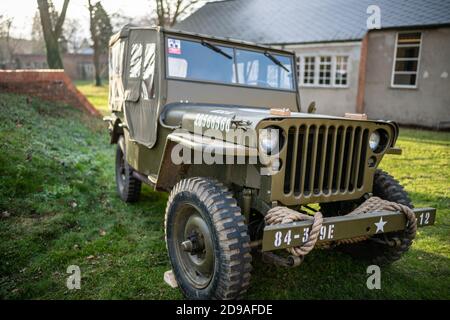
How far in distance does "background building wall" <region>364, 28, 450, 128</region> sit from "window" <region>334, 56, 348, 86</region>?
91 centimetres

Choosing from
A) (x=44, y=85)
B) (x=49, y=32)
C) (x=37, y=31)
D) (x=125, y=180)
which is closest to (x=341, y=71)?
(x=49, y=32)

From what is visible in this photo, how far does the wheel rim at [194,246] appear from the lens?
288 cm

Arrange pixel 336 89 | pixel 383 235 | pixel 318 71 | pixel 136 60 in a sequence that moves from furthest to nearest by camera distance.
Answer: pixel 318 71, pixel 336 89, pixel 136 60, pixel 383 235

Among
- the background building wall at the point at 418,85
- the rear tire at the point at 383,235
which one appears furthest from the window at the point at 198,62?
the background building wall at the point at 418,85

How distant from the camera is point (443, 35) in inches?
508

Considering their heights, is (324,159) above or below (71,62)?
below

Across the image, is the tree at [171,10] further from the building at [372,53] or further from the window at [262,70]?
the window at [262,70]

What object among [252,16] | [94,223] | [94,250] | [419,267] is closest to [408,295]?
[419,267]

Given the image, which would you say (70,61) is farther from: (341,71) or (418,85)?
(418,85)

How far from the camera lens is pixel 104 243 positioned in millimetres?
4027

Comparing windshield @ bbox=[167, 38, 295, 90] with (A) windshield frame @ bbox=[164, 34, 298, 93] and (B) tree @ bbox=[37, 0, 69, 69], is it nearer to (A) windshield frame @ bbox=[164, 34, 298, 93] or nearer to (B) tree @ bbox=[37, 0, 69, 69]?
(A) windshield frame @ bbox=[164, 34, 298, 93]

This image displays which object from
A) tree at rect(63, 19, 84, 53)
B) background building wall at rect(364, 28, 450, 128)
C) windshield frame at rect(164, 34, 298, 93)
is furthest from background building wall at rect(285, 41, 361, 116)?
tree at rect(63, 19, 84, 53)

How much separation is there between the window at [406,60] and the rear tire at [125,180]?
1231 cm

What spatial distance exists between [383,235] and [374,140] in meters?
0.89
